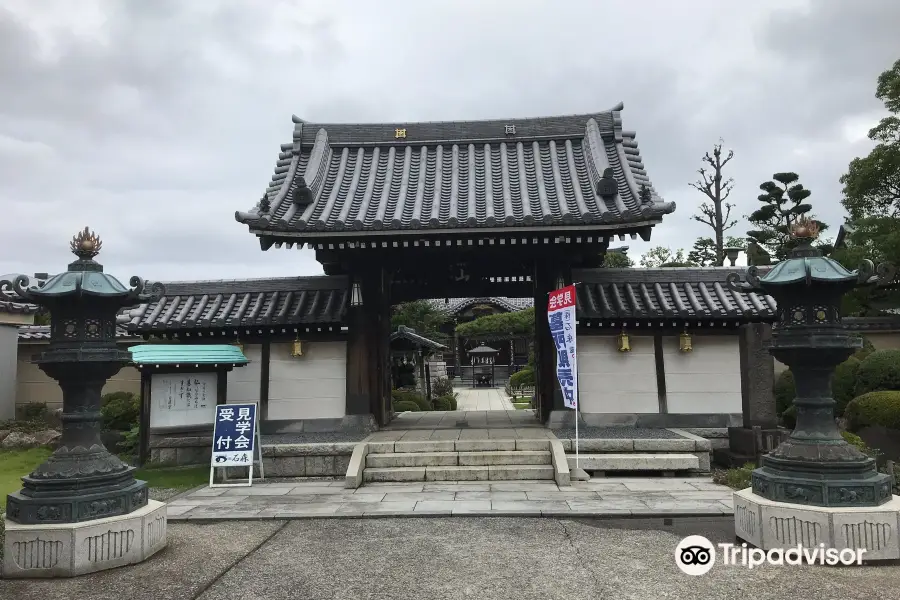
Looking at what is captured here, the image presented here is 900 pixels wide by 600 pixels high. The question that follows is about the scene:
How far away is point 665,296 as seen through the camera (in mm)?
12414

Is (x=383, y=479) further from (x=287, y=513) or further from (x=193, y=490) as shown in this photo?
(x=193, y=490)

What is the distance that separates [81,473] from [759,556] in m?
6.40

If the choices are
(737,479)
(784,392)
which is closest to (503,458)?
(737,479)

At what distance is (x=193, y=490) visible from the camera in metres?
9.41

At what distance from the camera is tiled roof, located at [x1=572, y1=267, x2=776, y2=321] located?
38.9ft

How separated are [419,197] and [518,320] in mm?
26758

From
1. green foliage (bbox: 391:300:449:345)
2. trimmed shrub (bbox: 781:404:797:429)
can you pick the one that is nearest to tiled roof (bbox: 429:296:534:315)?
green foliage (bbox: 391:300:449:345)

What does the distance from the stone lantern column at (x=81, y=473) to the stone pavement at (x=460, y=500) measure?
1.88m

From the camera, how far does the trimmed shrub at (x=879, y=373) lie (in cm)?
1281

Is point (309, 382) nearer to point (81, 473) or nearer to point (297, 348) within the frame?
point (297, 348)

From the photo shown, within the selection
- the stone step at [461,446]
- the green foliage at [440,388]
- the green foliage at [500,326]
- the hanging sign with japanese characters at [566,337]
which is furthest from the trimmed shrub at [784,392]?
the green foliage at [500,326]

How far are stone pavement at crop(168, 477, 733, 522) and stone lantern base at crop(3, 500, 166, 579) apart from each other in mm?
1939

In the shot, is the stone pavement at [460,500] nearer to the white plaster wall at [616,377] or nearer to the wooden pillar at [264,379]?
the white plaster wall at [616,377]

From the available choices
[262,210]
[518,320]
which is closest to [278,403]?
[262,210]
